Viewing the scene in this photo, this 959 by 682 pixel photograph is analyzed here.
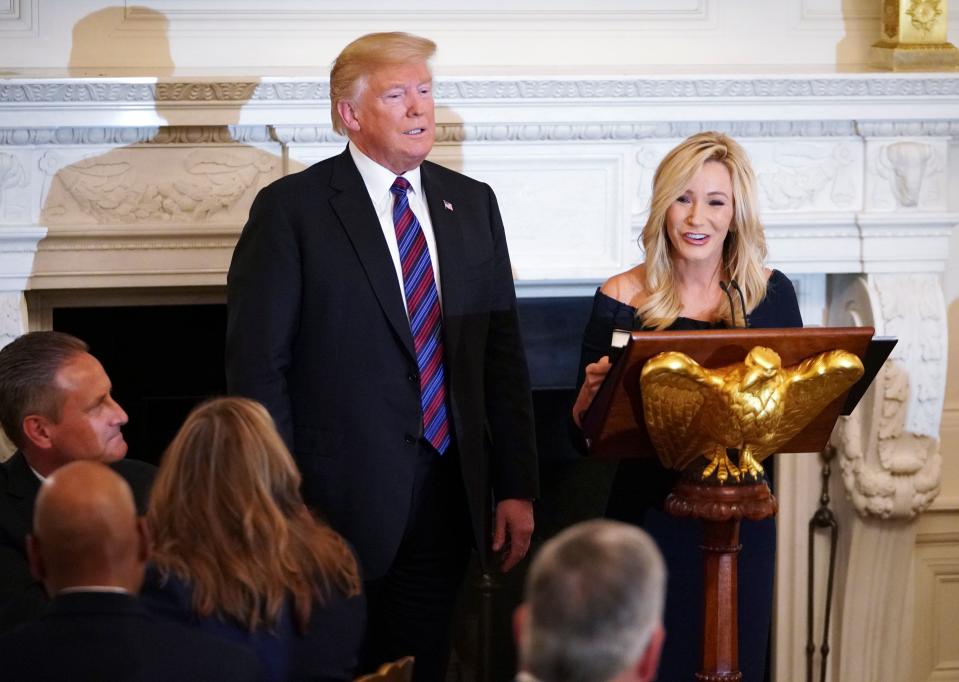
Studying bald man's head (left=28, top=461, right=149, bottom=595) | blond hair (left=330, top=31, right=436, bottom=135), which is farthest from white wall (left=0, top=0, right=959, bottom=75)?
bald man's head (left=28, top=461, right=149, bottom=595)

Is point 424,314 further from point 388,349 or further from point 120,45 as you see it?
point 120,45

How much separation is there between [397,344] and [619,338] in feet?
1.94

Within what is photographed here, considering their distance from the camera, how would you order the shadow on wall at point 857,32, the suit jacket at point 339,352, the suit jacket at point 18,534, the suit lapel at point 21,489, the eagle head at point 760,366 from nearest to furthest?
the eagle head at point 760,366 → the suit jacket at point 18,534 → the suit lapel at point 21,489 → the suit jacket at point 339,352 → the shadow on wall at point 857,32

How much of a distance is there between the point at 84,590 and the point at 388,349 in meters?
1.31

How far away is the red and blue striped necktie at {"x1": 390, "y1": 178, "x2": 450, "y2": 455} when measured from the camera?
10.3ft

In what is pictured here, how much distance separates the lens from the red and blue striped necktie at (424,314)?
123 inches

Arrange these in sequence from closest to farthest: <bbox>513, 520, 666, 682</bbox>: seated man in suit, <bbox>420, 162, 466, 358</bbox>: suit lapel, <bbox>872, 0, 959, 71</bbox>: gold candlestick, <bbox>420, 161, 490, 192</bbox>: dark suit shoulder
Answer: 1. <bbox>513, 520, 666, 682</bbox>: seated man in suit
2. <bbox>420, 162, 466, 358</bbox>: suit lapel
3. <bbox>420, 161, 490, 192</bbox>: dark suit shoulder
4. <bbox>872, 0, 959, 71</bbox>: gold candlestick

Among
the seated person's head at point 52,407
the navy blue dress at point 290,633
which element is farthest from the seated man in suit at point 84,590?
the seated person's head at point 52,407

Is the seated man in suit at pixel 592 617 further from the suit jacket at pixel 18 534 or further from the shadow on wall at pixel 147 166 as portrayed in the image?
the shadow on wall at pixel 147 166

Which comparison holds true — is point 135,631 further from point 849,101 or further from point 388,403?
point 849,101

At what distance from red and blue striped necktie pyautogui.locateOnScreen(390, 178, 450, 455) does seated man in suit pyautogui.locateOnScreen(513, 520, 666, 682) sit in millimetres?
1585

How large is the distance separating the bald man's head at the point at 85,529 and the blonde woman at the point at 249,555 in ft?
1.00

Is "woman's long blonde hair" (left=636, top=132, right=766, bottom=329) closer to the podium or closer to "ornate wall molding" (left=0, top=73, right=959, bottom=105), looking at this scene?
the podium

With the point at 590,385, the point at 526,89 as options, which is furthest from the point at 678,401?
the point at 526,89
